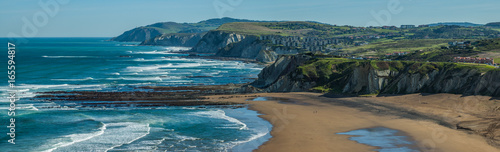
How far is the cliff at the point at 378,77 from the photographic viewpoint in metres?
59.8

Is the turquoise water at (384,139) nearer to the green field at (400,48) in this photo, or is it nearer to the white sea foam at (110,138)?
the white sea foam at (110,138)

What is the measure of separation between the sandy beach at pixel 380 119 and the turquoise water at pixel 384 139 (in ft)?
3.06

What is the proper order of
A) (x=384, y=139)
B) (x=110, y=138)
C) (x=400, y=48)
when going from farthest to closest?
(x=400, y=48)
(x=110, y=138)
(x=384, y=139)

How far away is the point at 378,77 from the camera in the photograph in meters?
71.9

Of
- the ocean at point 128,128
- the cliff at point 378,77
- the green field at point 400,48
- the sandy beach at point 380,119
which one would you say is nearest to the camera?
the sandy beach at point 380,119

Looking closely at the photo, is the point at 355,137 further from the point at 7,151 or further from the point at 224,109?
the point at 7,151

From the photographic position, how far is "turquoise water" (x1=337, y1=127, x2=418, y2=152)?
40.4m

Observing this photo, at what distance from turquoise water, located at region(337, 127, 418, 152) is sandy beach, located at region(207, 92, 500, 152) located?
93cm

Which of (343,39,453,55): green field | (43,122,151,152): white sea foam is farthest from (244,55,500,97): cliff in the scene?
(343,39,453,55): green field

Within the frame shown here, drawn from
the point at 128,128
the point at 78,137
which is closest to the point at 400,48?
the point at 128,128

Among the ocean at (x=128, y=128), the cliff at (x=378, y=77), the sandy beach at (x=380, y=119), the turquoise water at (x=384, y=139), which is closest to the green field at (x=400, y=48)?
the cliff at (x=378, y=77)

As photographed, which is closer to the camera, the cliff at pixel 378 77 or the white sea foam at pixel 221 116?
the white sea foam at pixel 221 116

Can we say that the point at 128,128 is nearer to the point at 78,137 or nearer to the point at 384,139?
the point at 78,137

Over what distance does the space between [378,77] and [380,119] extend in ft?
64.0
